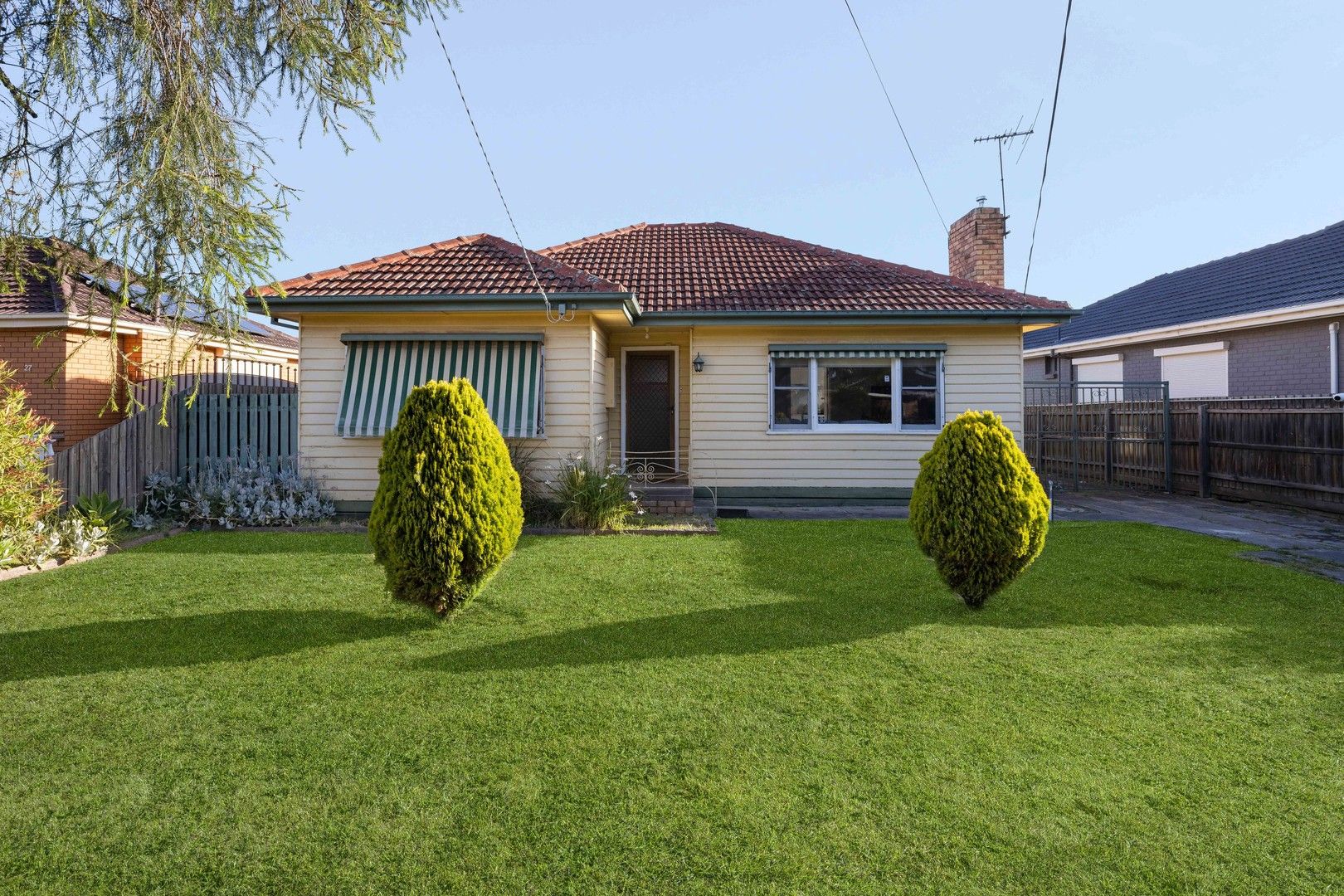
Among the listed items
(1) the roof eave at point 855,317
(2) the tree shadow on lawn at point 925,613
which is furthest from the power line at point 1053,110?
(2) the tree shadow on lawn at point 925,613

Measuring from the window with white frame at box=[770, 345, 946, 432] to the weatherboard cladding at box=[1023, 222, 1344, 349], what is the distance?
5594 millimetres

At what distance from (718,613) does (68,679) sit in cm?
423

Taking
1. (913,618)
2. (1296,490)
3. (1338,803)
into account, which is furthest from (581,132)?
(1296,490)

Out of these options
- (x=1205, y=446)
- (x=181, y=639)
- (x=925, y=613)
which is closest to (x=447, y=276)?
(x=181, y=639)

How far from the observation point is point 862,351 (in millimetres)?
12953

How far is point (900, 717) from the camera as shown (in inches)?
167

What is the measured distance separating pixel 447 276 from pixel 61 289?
4768 mm

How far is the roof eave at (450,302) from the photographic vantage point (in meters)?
11.1

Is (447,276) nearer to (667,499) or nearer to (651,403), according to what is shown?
(651,403)

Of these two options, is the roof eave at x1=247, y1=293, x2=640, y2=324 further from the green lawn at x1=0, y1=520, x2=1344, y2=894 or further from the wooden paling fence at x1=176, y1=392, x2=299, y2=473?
the green lawn at x1=0, y1=520, x2=1344, y2=894

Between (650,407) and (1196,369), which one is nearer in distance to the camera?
(650,407)

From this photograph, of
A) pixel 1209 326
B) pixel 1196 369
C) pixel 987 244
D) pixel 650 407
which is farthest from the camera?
pixel 1196 369

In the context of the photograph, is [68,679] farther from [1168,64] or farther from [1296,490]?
[1296,490]

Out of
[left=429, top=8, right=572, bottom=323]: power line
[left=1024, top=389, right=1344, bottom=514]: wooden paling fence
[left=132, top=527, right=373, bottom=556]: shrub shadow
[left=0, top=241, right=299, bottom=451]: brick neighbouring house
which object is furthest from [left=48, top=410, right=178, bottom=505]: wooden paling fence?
[left=1024, top=389, right=1344, bottom=514]: wooden paling fence
